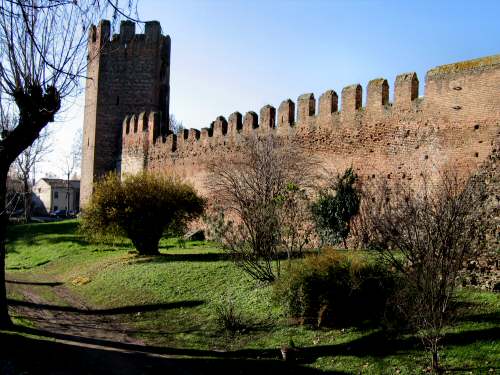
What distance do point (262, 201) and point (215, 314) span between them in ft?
12.2

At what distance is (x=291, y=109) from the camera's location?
1962cm

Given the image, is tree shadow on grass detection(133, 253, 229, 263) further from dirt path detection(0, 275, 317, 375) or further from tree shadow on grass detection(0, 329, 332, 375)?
tree shadow on grass detection(0, 329, 332, 375)

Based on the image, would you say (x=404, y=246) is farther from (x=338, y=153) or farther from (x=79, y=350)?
(x=338, y=153)

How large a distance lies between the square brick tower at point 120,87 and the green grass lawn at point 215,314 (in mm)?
10458

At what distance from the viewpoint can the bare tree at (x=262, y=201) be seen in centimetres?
1234

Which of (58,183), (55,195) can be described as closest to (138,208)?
(55,195)

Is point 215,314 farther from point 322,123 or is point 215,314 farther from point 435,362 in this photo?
point 322,123

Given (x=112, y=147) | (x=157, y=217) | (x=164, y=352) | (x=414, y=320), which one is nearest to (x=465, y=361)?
(x=414, y=320)

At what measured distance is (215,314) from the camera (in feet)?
36.7

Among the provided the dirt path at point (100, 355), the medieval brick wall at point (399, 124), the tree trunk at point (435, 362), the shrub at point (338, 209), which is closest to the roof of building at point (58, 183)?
the medieval brick wall at point (399, 124)

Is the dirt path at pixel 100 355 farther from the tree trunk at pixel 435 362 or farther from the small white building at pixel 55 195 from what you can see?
the small white building at pixel 55 195

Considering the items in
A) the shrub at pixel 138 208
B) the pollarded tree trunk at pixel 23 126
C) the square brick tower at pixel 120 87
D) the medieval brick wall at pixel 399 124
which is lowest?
the shrub at pixel 138 208

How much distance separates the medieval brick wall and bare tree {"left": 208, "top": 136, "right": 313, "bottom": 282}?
91 cm

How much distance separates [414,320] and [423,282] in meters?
0.82
